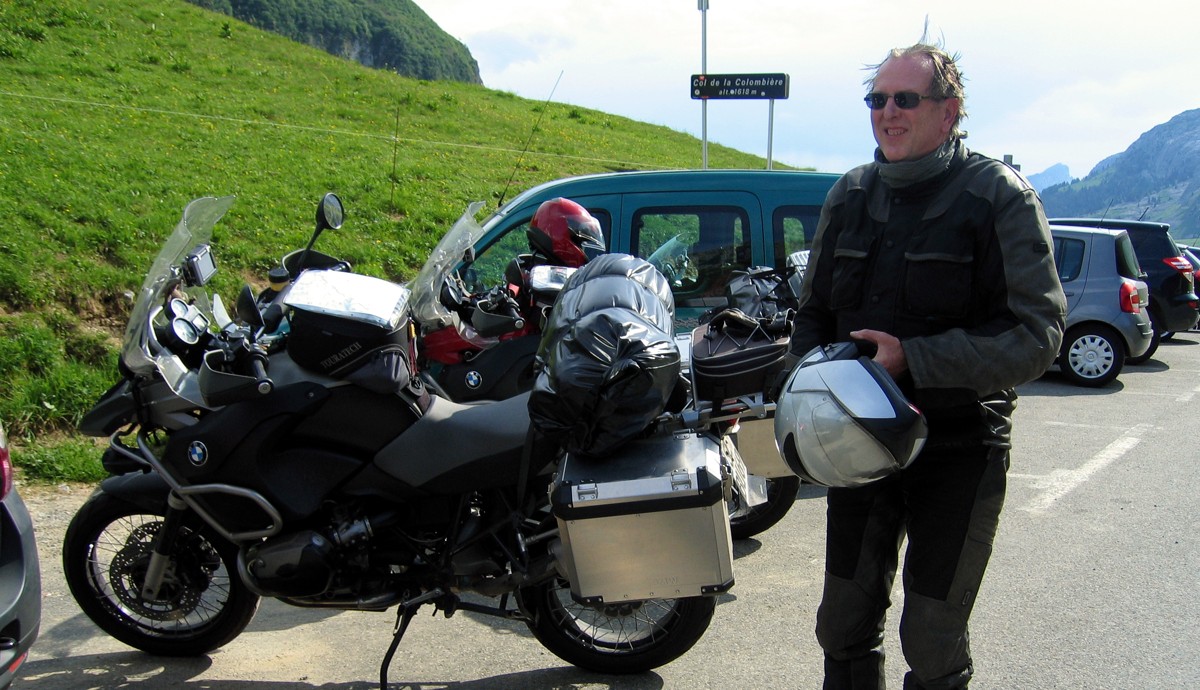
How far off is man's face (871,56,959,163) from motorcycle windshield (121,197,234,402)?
236 centimetres

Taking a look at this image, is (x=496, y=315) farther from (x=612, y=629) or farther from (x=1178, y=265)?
(x=1178, y=265)

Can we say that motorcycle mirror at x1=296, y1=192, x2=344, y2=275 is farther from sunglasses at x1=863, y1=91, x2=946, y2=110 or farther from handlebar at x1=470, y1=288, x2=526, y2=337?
sunglasses at x1=863, y1=91, x2=946, y2=110

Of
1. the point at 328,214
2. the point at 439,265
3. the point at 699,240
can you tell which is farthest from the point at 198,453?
the point at 699,240

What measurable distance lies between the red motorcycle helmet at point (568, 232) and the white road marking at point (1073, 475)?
9.72 ft

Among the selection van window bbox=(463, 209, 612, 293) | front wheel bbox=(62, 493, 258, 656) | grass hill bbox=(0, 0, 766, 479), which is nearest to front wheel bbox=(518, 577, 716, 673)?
front wheel bbox=(62, 493, 258, 656)

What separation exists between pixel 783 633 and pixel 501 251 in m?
2.94

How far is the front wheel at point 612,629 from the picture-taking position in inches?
137

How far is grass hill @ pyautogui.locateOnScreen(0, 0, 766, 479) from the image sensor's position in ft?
22.4

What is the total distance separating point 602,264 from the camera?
132 inches

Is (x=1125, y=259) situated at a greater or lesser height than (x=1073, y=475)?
greater

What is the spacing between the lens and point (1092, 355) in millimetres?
9938

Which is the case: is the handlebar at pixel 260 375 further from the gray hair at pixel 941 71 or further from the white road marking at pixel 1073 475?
the white road marking at pixel 1073 475

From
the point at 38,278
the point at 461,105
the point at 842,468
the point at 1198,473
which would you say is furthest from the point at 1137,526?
the point at 461,105

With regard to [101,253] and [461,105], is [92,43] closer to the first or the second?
[461,105]
